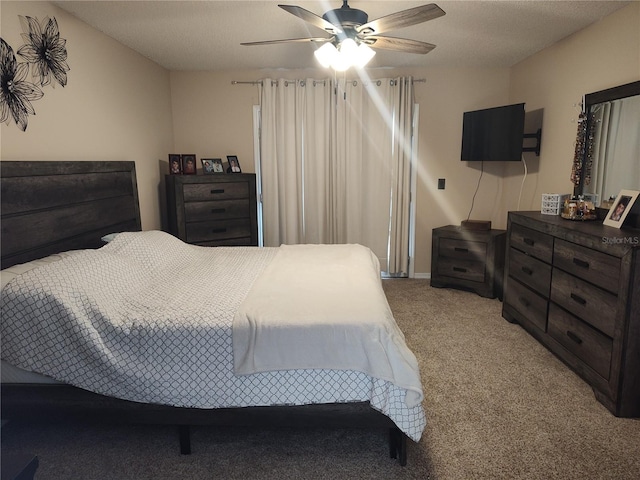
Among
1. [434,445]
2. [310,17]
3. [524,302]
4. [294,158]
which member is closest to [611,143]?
[524,302]

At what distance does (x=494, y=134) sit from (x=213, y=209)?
286 centimetres

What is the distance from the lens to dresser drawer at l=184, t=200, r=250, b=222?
13.3 feet

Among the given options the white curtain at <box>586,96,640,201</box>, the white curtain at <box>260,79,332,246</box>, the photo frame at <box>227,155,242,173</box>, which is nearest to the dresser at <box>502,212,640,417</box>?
the white curtain at <box>586,96,640,201</box>

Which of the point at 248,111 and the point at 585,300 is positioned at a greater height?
the point at 248,111

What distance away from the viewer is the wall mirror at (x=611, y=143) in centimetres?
264

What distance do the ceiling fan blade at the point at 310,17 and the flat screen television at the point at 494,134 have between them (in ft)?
7.38

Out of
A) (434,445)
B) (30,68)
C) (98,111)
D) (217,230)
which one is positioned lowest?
(434,445)

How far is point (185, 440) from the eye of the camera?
6.38 ft

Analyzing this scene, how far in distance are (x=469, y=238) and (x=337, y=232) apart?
1422 millimetres

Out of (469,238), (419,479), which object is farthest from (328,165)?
(419,479)

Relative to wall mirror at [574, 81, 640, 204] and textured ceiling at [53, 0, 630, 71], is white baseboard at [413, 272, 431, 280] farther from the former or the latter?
textured ceiling at [53, 0, 630, 71]

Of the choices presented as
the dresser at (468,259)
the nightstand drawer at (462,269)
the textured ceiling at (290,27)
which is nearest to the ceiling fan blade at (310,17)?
the textured ceiling at (290,27)

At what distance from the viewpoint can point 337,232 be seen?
4.77 m

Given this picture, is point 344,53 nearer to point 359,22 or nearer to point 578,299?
point 359,22
